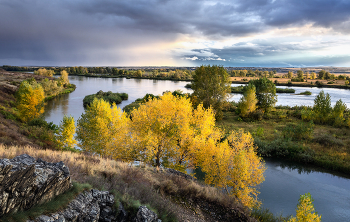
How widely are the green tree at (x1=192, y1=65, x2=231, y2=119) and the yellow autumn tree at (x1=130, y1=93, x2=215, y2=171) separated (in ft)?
71.2

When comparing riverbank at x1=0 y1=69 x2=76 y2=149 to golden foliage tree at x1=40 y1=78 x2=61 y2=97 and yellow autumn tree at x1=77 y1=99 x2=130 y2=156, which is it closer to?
yellow autumn tree at x1=77 y1=99 x2=130 y2=156

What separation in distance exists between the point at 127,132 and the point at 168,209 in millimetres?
14852

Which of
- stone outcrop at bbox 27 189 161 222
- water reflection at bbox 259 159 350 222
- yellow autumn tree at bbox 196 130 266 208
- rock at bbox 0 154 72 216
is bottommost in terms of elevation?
water reflection at bbox 259 159 350 222

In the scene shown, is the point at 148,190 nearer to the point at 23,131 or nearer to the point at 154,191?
the point at 154,191

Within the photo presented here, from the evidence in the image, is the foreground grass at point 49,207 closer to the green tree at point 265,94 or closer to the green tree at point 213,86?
the green tree at point 213,86

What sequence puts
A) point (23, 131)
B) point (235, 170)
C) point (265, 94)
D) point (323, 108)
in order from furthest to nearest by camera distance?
point (265, 94), point (323, 108), point (23, 131), point (235, 170)

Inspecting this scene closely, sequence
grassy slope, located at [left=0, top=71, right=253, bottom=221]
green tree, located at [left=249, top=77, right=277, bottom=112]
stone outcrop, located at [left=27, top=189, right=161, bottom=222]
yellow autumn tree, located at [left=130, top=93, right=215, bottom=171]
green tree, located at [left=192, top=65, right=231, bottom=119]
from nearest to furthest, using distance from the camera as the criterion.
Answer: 1. stone outcrop, located at [left=27, top=189, right=161, bottom=222]
2. grassy slope, located at [left=0, top=71, right=253, bottom=221]
3. yellow autumn tree, located at [left=130, top=93, right=215, bottom=171]
4. green tree, located at [left=192, top=65, right=231, bottom=119]
5. green tree, located at [left=249, top=77, right=277, bottom=112]

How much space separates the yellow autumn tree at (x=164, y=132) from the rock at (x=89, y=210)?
11.5 meters

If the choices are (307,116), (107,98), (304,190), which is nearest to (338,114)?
(307,116)

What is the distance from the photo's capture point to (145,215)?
26.4 ft


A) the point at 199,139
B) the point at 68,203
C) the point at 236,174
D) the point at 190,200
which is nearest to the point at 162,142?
the point at 199,139

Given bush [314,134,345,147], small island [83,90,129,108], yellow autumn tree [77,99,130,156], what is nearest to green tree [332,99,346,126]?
bush [314,134,345,147]

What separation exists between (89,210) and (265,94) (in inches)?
2075

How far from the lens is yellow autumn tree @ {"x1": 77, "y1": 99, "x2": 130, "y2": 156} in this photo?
24.8 meters
